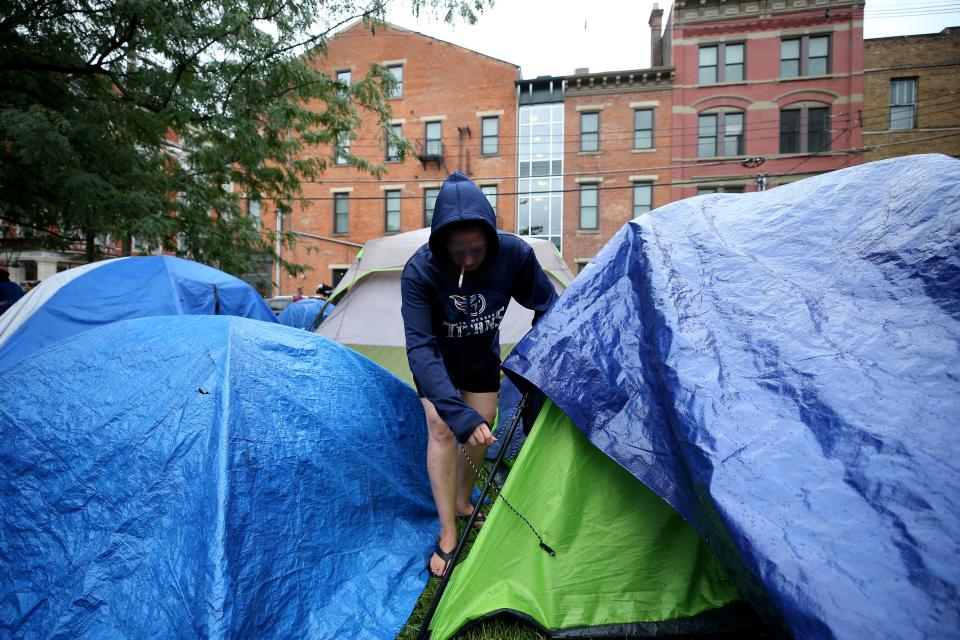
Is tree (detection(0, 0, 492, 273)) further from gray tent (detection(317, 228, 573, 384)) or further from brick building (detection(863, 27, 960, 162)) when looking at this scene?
brick building (detection(863, 27, 960, 162))

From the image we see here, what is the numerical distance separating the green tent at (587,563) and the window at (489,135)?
1805 cm

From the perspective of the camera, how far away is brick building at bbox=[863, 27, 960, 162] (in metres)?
15.5

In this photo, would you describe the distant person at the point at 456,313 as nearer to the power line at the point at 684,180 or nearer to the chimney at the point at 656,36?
the power line at the point at 684,180

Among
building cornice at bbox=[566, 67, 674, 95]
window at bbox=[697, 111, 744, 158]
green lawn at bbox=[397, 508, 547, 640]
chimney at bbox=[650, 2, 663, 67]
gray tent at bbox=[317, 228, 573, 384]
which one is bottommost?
green lawn at bbox=[397, 508, 547, 640]

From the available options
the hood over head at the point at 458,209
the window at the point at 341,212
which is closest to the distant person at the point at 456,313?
the hood over head at the point at 458,209

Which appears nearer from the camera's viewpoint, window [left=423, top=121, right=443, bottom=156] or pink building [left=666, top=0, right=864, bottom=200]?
pink building [left=666, top=0, right=864, bottom=200]

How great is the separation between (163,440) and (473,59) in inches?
774

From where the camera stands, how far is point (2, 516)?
160 cm

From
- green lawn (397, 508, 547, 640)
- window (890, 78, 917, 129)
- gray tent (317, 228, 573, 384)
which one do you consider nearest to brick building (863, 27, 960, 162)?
window (890, 78, 917, 129)

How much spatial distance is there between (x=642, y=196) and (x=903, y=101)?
345 inches

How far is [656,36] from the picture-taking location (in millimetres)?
19453

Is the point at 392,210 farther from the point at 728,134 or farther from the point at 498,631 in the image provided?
the point at 498,631

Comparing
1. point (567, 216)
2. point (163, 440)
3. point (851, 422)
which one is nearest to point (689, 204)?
point (851, 422)

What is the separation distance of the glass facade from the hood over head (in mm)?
16303
